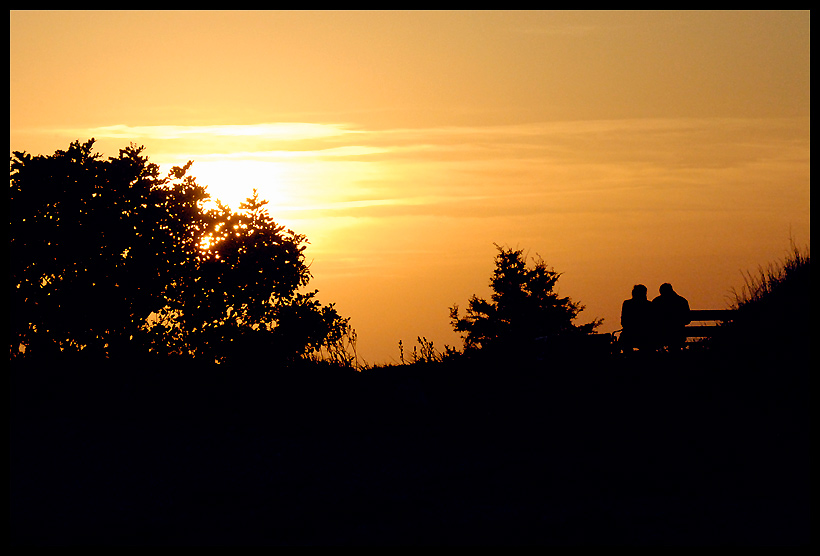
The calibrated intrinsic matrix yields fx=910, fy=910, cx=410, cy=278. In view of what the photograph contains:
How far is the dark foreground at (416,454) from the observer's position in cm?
704

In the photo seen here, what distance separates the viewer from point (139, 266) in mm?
34594

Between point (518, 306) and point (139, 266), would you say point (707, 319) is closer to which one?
point (139, 266)

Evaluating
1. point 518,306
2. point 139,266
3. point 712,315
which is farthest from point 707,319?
point 518,306

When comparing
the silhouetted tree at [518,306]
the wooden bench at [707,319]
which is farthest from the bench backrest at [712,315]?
the silhouetted tree at [518,306]

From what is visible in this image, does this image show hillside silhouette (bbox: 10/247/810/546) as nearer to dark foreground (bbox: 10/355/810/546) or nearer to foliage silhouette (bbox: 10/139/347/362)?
dark foreground (bbox: 10/355/810/546)

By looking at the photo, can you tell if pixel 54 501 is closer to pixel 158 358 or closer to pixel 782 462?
pixel 158 358

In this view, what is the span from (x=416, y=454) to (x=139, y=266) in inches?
1069

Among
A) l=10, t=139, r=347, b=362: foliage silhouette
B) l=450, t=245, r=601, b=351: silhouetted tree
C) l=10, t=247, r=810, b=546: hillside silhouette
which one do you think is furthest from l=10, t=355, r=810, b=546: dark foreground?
l=450, t=245, r=601, b=351: silhouetted tree

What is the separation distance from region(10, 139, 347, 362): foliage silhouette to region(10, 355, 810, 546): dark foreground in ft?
71.3

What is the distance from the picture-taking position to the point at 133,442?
372 inches

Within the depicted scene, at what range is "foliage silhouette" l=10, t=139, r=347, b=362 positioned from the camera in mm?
33094

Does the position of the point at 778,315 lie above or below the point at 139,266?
below

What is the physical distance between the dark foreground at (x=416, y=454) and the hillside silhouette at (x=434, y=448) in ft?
0.10
